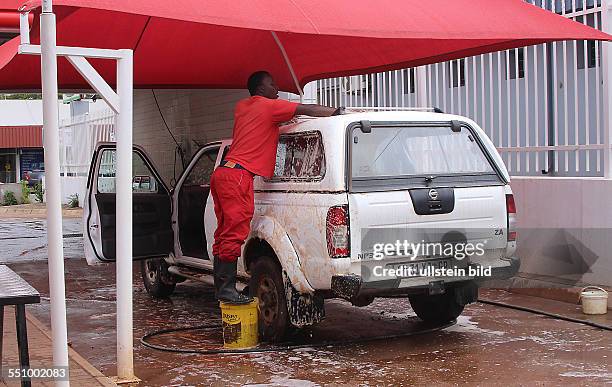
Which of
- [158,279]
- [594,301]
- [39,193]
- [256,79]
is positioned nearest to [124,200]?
[256,79]

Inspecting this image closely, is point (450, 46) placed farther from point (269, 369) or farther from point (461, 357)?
point (269, 369)

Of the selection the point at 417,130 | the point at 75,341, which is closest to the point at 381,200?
the point at 417,130

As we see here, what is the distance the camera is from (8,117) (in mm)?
40438

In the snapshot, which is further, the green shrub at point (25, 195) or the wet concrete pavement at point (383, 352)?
the green shrub at point (25, 195)

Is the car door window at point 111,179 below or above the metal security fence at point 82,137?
below

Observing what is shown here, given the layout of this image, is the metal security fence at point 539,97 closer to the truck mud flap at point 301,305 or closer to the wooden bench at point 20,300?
the truck mud flap at point 301,305

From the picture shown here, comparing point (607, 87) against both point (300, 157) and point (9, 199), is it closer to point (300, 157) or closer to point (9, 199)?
point (300, 157)

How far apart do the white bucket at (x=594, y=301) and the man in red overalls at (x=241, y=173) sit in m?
3.11

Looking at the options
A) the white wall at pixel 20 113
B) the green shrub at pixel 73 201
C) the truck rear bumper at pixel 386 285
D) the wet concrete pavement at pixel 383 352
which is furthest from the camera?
the white wall at pixel 20 113

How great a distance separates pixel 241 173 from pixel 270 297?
1.09 m

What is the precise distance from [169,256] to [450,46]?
388 cm

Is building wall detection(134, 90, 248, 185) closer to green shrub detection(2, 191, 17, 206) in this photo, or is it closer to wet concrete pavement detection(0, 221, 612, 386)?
wet concrete pavement detection(0, 221, 612, 386)

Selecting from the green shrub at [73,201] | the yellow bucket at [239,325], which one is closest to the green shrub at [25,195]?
the green shrub at [73,201]

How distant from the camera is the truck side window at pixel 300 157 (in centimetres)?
715
